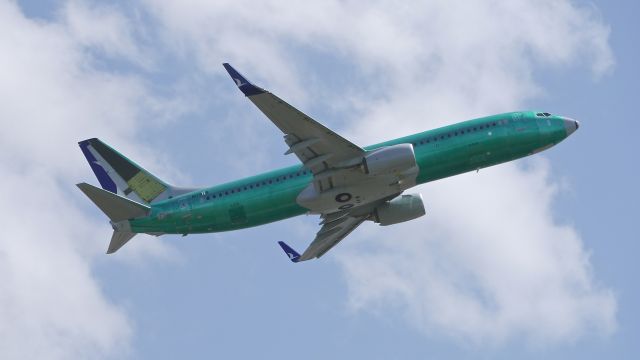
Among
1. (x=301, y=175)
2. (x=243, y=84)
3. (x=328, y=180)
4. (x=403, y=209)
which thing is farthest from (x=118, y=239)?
(x=403, y=209)

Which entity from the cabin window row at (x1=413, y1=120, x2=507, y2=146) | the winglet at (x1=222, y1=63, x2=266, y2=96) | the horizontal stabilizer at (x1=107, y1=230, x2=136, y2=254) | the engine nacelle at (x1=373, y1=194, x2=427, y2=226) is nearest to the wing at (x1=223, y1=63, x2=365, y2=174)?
the winglet at (x1=222, y1=63, x2=266, y2=96)

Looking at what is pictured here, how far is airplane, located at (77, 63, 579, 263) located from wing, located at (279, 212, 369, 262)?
224 centimetres

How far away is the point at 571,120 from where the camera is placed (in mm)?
69500

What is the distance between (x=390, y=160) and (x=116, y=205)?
17.8 meters

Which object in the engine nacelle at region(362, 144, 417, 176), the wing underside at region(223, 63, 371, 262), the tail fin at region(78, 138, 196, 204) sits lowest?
the engine nacelle at region(362, 144, 417, 176)

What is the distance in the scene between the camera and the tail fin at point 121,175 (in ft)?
232

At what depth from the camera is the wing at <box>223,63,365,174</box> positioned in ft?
188

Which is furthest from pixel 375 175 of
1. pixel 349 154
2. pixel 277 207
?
pixel 277 207

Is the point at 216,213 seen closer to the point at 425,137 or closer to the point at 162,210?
the point at 162,210

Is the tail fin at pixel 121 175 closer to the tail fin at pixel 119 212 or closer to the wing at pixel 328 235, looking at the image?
the tail fin at pixel 119 212

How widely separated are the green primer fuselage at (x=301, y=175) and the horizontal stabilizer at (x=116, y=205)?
564 mm

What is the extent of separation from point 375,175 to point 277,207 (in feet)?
23.8

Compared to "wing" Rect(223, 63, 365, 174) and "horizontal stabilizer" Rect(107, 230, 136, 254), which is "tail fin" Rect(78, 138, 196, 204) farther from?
"wing" Rect(223, 63, 365, 174)

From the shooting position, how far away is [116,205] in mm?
66500
